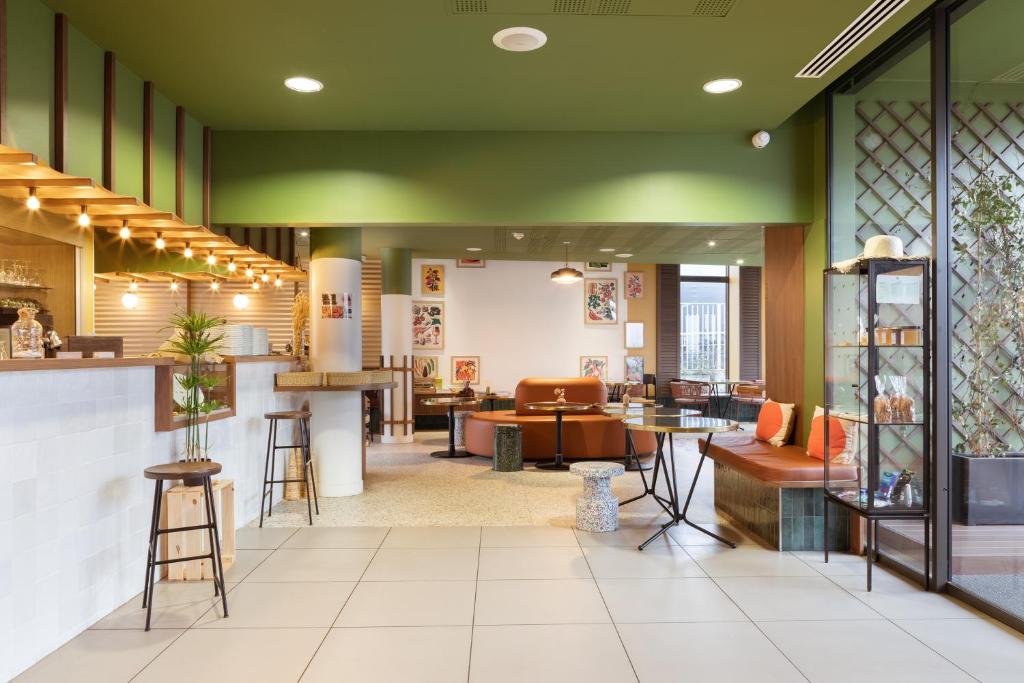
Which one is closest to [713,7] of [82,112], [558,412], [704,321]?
[82,112]

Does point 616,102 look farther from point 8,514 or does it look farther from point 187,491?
point 8,514

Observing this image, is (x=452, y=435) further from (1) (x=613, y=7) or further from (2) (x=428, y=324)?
(1) (x=613, y=7)

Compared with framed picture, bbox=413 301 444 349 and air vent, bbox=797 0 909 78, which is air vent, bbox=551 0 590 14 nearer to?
air vent, bbox=797 0 909 78

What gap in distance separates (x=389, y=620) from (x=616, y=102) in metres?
3.57

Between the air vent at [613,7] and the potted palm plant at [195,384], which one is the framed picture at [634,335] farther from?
the air vent at [613,7]

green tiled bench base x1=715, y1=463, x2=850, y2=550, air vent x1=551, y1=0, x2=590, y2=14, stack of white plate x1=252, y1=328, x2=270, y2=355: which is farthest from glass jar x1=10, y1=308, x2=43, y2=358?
green tiled bench base x1=715, y1=463, x2=850, y2=550

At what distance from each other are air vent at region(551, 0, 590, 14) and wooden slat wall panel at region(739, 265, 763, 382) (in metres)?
10.7

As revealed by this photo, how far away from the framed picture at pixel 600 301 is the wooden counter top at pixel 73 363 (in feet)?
30.4

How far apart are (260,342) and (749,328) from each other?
1019 centimetres

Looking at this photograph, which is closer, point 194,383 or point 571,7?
point 571,7

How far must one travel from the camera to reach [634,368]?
41.2 feet

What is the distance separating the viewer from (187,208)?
4.87 metres

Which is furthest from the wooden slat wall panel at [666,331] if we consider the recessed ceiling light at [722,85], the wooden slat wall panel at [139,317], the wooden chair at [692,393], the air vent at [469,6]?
the air vent at [469,6]

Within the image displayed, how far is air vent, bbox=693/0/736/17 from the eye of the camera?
3227mm
